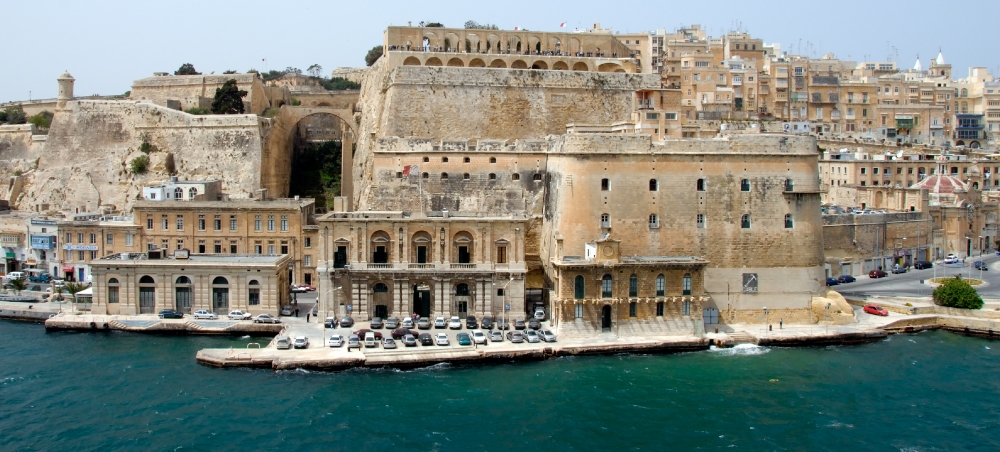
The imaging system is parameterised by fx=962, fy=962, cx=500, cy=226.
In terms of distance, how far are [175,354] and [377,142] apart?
42.3ft

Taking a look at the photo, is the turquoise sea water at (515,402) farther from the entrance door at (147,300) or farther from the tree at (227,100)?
the tree at (227,100)

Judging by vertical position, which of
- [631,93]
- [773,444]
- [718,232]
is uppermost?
[631,93]

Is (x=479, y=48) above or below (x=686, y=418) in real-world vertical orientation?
above

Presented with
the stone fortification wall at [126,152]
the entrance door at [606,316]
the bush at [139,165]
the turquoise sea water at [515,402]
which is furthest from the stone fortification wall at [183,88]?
the entrance door at [606,316]

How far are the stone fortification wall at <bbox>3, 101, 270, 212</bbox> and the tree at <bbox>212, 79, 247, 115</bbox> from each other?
12.1 feet

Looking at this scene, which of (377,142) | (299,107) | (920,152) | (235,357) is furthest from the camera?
(920,152)

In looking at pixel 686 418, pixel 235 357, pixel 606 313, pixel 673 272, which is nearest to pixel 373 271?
pixel 235 357

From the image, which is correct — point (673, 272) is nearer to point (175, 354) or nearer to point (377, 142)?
point (377, 142)

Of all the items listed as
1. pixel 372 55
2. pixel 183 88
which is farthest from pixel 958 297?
pixel 372 55

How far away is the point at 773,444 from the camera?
1043 inches

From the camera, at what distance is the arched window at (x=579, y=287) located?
35.2m

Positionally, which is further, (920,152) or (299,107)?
(920,152)

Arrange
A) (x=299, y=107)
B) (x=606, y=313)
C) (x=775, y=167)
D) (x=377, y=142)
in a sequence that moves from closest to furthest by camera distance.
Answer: (x=606, y=313) < (x=775, y=167) < (x=377, y=142) < (x=299, y=107)

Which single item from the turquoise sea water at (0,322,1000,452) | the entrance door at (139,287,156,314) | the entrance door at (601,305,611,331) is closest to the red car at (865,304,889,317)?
the turquoise sea water at (0,322,1000,452)
